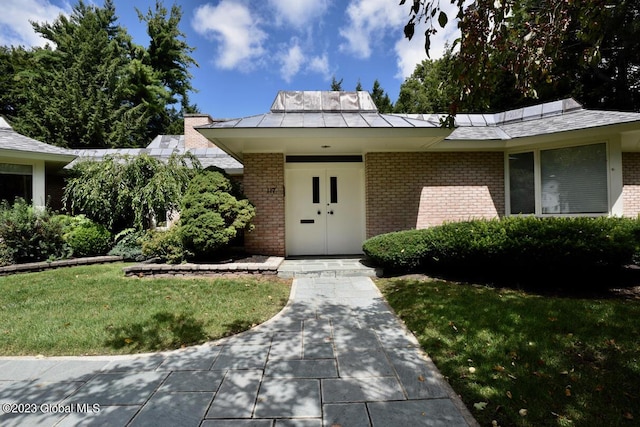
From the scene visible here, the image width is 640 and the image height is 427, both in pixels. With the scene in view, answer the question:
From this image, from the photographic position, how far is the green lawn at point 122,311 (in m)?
3.37

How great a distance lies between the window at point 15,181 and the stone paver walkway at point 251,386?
7.82m

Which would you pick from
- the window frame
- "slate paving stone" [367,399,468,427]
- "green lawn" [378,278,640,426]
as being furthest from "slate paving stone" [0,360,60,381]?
the window frame

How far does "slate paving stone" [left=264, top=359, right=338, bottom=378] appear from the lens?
2.74m

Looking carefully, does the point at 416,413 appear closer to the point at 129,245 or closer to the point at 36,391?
the point at 36,391

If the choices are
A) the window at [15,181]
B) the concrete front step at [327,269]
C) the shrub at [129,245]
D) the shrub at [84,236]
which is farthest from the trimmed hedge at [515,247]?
the window at [15,181]

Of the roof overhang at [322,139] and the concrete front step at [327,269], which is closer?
the roof overhang at [322,139]

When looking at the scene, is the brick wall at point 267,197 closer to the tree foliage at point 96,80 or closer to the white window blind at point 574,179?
the white window blind at point 574,179

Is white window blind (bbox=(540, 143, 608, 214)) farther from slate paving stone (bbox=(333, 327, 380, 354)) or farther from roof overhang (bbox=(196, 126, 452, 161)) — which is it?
slate paving stone (bbox=(333, 327, 380, 354))

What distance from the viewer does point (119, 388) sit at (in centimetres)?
255

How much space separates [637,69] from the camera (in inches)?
675

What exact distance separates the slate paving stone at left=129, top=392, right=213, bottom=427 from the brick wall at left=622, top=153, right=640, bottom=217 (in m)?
10.3

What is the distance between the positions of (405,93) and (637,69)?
50.1 feet

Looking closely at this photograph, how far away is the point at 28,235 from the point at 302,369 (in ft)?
26.4

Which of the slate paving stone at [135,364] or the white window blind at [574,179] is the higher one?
the white window blind at [574,179]
